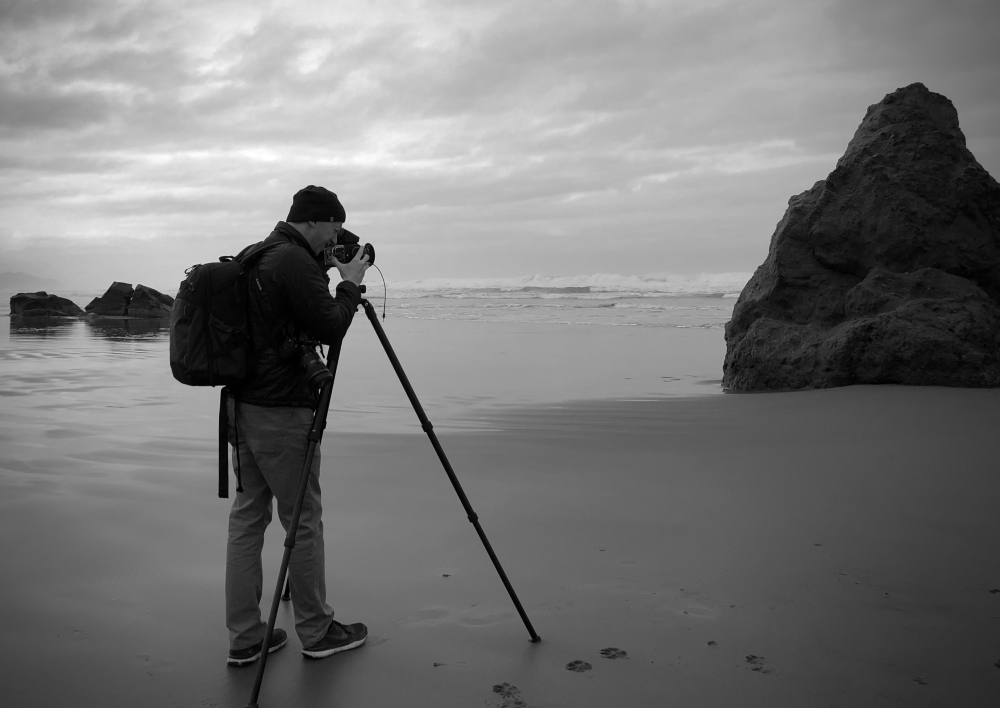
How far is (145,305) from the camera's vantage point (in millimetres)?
26609

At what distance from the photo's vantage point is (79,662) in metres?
3.01

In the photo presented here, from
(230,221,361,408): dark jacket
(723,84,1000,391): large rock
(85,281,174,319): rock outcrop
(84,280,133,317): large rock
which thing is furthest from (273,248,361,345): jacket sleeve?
(84,280,133,317): large rock

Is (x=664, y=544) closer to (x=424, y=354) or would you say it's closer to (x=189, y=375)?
(x=189, y=375)

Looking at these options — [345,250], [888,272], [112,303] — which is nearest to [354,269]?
[345,250]

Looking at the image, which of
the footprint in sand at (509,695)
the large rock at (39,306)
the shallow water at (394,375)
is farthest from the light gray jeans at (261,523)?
the large rock at (39,306)

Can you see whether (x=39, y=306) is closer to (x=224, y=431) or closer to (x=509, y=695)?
(x=224, y=431)

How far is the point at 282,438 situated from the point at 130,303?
88.8 ft

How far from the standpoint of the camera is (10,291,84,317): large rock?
26.0 meters

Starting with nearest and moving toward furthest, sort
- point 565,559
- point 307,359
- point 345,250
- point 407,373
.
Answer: point 307,359, point 345,250, point 565,559, point 407,373

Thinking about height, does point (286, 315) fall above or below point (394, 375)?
above

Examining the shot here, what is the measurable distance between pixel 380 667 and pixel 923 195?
26.8ft

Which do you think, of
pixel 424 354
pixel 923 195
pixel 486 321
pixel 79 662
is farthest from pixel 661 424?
pixel 486 321

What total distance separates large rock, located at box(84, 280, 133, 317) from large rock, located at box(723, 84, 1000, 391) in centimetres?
2459

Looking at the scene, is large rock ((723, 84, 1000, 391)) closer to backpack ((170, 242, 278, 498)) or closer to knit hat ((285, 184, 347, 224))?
knit hat ((285, 184, 347, 224))
